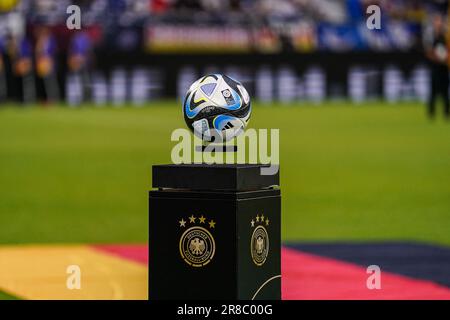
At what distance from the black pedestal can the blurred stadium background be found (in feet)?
3.38

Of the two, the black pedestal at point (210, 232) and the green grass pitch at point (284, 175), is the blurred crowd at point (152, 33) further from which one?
the black pedestal at point (210, 232)

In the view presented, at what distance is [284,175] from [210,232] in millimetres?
11241

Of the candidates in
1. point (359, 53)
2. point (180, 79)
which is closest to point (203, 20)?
point (180, 79)

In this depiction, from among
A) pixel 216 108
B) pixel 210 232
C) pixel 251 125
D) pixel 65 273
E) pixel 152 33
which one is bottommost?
pixel 65 273

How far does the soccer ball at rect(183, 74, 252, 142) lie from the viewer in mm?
7211

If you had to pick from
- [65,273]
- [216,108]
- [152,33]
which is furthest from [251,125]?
[216,108]

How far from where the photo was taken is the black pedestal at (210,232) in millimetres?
6754

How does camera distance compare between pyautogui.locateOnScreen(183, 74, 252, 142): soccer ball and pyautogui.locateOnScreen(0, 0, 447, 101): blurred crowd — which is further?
pyautogui.locateOnScreen(0, 0, 447, 101): blurred crowd

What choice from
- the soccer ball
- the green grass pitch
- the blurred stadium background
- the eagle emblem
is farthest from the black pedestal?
the green grass pitch

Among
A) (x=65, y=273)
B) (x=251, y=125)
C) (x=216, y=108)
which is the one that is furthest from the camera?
(x=251, y=125)

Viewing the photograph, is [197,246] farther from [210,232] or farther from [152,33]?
[152,33]

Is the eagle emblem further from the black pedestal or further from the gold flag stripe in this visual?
the gold flag stripe

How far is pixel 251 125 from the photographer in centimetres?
2592

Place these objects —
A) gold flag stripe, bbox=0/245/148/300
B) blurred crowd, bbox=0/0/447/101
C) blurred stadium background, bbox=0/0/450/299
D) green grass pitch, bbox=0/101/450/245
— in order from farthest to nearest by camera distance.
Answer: blurred crowd, bbox=0/0/447/101 → green grass pitch, bbox=0/101/450/245 → blurred stadium background, bbox=0/0/450/299 → gold flag stripe, bbox=0/245/148/300
